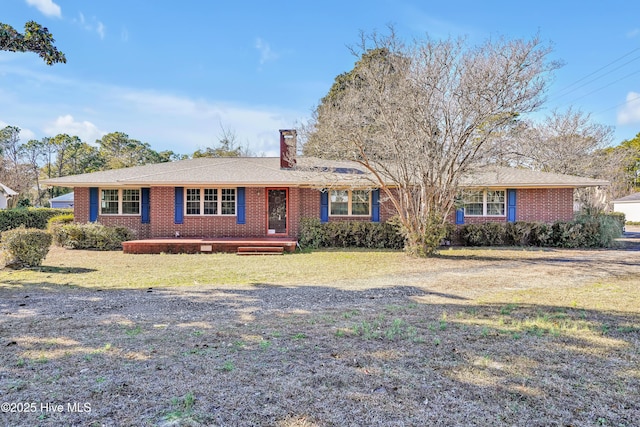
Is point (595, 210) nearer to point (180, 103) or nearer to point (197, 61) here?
point (197, 61)

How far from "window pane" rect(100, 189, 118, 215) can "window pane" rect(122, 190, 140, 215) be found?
36cm

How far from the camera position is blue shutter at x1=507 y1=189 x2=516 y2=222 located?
15.3 meters

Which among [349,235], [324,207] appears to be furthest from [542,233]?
[324,207]

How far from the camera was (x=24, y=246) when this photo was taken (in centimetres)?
884

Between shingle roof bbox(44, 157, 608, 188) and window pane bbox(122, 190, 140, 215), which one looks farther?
window pane bbox(122, 190, 140, 215)

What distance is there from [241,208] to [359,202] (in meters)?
4.96

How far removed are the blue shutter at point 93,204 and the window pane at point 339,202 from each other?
9964mm

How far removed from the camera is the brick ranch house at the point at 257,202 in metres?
14.8

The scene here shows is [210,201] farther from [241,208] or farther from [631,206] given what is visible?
[631,206]

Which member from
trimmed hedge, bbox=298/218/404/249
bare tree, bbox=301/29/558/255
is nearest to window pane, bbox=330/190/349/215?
trimmed hedge, bbox=298/218/404/249

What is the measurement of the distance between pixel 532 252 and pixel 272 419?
12.8 metres

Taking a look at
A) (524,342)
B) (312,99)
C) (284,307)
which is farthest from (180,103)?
(524,342)

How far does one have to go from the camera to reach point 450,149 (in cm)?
1061

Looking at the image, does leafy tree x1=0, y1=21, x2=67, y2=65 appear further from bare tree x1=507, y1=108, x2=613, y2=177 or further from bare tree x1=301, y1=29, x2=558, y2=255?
bare tree x1=507, y1=108, x2=613, y2=177
